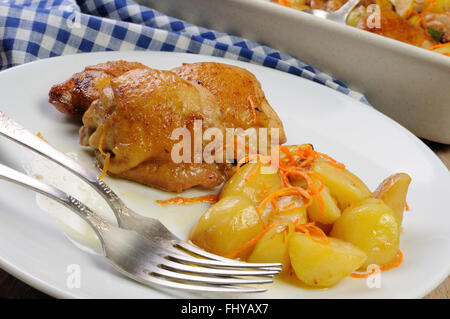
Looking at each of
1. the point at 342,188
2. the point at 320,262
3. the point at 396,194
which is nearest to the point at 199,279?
the point at 320,262

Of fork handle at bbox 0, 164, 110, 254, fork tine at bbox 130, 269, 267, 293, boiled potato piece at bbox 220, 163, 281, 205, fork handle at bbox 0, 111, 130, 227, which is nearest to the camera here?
fork tine at bbox 130, 269, 267, 293

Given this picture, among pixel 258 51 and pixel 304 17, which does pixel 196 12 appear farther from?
pixel 304 17

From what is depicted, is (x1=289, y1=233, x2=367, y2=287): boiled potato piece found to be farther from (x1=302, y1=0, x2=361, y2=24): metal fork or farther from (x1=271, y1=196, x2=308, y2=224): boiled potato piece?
(x1=302, y1=0, x2=361, y2=24): metal fork

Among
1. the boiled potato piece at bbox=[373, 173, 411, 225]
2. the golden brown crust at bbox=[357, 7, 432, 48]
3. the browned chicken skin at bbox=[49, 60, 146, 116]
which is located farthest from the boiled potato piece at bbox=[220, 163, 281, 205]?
the golden brown crust at bbox=[357, 7, 432, 48]

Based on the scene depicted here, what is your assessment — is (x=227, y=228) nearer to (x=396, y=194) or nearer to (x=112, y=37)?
(x=396, y=194)

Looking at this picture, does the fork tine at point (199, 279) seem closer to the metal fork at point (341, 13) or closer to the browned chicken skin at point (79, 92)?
the browned chicken skin at point (79, 92)
